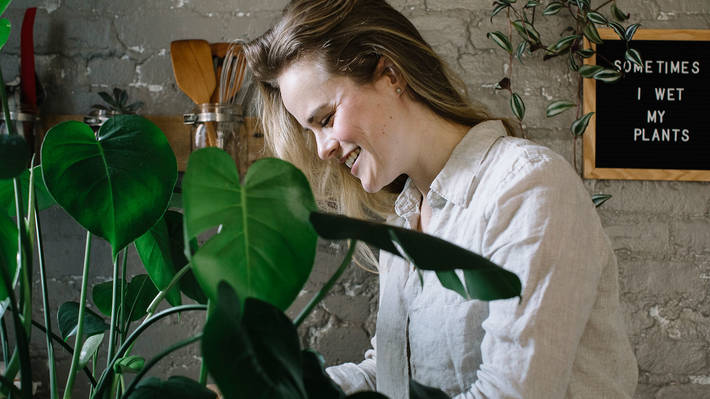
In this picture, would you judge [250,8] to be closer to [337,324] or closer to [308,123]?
[308,123]

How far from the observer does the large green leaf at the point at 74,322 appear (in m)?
0.60

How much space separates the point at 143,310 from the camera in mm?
722

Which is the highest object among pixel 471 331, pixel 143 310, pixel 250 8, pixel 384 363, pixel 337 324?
pixel 250 8

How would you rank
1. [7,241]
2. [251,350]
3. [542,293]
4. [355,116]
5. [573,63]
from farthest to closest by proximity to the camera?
[573,63] → [355,116] → [542,293] → [7,241] → [251,350]

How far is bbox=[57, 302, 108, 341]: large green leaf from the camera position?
1.98 ft

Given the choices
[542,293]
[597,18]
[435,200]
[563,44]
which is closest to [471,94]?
[563,44]

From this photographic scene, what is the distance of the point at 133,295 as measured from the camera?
71cm

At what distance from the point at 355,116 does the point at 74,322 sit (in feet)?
1.96

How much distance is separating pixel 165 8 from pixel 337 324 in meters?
1.12

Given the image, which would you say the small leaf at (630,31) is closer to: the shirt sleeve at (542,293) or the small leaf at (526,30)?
the small leaf at (526,30)

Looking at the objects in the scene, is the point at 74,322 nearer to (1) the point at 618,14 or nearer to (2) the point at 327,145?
(2) the point at 327,145

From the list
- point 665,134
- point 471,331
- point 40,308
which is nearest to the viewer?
point 471,331

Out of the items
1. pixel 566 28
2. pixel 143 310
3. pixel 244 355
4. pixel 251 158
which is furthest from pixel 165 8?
pixel 244 355

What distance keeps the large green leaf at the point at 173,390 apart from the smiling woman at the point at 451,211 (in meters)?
0.47
